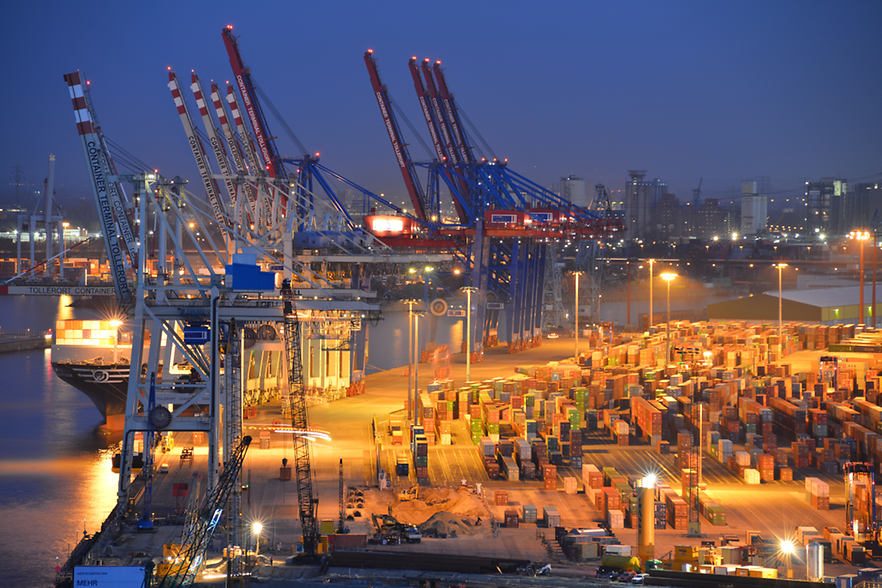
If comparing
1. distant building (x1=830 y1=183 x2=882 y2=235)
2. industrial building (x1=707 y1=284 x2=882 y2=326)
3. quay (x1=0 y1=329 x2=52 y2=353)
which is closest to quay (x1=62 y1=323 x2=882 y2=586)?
quay (x1=0 y1=329 x2=52 y2=353)

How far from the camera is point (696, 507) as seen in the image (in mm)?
20078

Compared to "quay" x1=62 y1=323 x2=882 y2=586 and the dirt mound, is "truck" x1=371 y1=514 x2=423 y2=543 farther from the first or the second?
the dirt mound

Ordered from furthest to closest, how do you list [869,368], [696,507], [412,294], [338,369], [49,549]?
1. [412,294]
2. [869,368]
3. [338,369]
4. [696,507]
5. [49,549]

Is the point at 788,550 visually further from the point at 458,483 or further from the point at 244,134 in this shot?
the point at 244,134

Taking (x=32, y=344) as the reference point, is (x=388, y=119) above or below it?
above

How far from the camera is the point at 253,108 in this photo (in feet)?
135

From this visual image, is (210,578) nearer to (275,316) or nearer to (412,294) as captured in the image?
(275,316)

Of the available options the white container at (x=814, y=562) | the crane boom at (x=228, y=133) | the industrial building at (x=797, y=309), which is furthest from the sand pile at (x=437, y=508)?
the industrial building at (x=797, y=309)

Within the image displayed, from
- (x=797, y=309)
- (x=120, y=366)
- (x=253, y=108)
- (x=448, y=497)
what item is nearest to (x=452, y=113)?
(x=253, y=108)

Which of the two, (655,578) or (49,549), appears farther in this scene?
(49,549)

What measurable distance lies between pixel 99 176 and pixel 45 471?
8.49 m

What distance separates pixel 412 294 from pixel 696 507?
226 ft

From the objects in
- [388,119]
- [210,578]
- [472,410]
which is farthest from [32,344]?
[210,578]

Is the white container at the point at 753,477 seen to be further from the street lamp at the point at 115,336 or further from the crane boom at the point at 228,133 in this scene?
the crane boom at the point at 228,133
